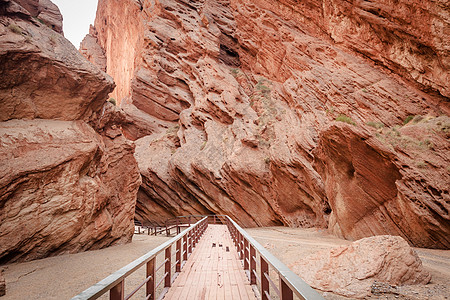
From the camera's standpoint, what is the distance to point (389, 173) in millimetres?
10266

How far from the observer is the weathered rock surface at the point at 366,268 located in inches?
197

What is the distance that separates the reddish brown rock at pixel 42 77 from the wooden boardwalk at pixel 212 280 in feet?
26.4

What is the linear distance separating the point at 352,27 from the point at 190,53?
18.4 m

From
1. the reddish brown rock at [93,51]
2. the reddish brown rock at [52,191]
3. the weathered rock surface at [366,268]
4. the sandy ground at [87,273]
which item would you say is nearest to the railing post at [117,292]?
the sandy ground at [87,273]

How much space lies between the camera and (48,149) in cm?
882

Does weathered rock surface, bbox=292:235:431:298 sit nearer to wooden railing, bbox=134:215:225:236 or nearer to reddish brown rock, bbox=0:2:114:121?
reddish brown rock, bbox=0:2:114:121

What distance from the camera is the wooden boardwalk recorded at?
168 inches

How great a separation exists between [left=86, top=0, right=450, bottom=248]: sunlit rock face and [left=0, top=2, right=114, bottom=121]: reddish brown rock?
1105 cm

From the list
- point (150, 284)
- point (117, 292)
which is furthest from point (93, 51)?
point (117, 292)

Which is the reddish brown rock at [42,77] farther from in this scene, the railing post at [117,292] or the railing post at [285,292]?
the railing post at [285,292]

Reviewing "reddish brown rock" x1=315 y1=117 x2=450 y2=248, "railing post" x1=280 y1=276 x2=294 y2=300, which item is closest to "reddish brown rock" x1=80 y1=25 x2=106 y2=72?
"reddish brown rock" x1=315 y1=117 x2=450 y2=248

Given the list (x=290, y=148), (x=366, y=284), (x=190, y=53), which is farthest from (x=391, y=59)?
(x=190, y=53)

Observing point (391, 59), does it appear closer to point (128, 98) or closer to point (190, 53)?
point (190, 53)

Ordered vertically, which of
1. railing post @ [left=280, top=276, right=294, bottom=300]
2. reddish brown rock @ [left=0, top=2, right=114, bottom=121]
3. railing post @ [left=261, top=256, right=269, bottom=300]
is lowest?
railing post @ [left=261, top=256, right=269, bottom=300]
